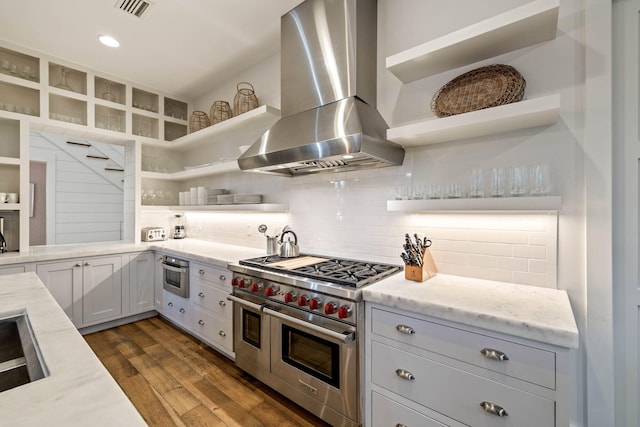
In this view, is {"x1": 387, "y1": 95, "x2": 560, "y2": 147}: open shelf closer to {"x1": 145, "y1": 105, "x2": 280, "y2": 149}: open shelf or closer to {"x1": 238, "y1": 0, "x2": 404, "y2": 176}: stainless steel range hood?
{"x1": 238, "y1": 0, "x2": 404, "y2": 176}: stainless steel range hood

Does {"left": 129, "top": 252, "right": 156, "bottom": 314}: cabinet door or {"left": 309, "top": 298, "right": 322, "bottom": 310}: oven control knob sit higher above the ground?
{"left": 309, "top": 298, "right": 322, "bottom": 310}: oven control knob

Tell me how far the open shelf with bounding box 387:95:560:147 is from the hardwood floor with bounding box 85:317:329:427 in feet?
6.32

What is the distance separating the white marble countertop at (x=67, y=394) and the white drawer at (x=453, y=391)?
128cm

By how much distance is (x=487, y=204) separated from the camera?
5.38 ft

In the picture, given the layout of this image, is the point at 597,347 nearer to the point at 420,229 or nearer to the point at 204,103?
the point at 420,229

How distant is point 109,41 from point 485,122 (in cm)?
336

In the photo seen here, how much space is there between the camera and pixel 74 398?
2.12 ft

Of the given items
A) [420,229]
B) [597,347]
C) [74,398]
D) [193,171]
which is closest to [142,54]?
[193,171]

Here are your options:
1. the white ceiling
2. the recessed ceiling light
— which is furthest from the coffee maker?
the recessed ceiling light

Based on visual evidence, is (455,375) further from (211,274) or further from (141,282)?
(141,282)

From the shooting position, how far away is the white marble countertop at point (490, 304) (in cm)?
119

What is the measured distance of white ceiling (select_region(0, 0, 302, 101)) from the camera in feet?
7.88

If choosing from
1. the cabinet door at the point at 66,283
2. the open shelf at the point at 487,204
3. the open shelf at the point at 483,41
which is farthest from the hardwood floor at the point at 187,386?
the open shelf at the point at 483,41

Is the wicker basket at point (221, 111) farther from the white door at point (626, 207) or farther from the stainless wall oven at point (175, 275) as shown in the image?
the white door at point (626, 207)
